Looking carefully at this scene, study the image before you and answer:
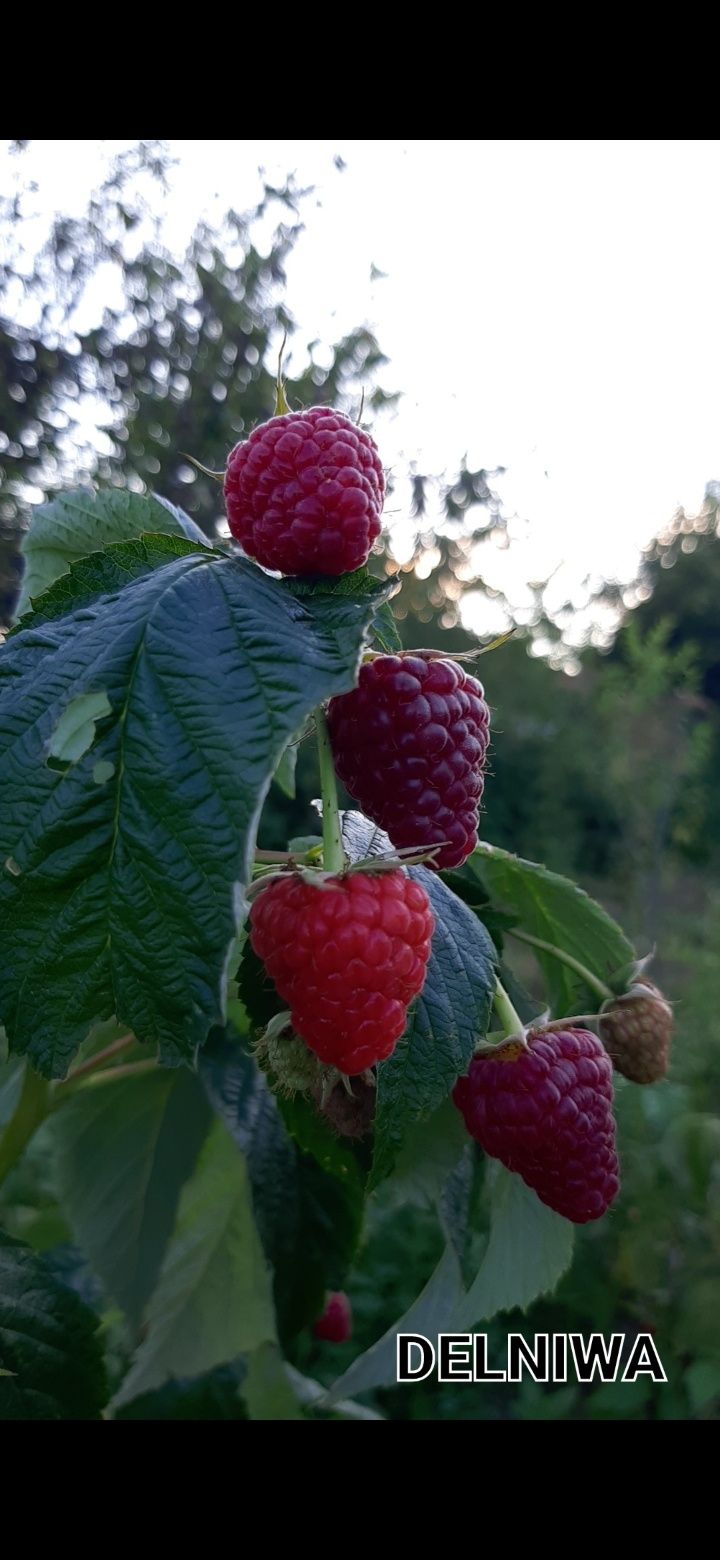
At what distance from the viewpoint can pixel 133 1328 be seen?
33.9 inches

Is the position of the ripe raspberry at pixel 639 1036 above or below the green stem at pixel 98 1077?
above

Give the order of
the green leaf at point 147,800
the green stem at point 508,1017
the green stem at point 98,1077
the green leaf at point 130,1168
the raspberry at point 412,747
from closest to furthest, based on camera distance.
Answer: the green leaf at point 147,800, the raspberry at point 412,747, the green stem at point 508,1017, the green stem at point 98,1077, the green leaf at point 130,1168

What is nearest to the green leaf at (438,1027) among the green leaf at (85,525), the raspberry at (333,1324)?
the green leaf at (85,525)

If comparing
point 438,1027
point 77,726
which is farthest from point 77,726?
point 438,1027

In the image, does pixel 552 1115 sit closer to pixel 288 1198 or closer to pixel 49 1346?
pixel 288 1198

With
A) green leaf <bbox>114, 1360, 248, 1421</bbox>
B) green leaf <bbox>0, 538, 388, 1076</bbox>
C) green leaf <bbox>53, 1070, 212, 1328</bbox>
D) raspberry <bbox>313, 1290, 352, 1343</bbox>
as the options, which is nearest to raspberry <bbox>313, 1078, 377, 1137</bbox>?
green leaf <bbox>0, 538, 388, 1076</bbox>

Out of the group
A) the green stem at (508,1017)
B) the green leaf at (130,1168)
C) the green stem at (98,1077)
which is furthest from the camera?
the green leaf at (130,1168)

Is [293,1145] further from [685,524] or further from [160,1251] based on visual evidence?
[685,524]

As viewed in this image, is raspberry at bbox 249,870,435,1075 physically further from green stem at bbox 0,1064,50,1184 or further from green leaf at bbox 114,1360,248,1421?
green leaf at bbox 114,1360,248,1421

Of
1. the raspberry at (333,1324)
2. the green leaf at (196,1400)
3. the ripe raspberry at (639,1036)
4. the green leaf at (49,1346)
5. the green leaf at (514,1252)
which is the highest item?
the ripe raspberry at (639,1036)

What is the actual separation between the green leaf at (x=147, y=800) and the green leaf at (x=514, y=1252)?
38 centimetres

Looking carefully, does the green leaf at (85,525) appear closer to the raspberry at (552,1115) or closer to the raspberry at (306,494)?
the raspberry at (306,494)

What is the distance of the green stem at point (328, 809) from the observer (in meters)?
0.48

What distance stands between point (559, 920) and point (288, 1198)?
Result: 28cm
